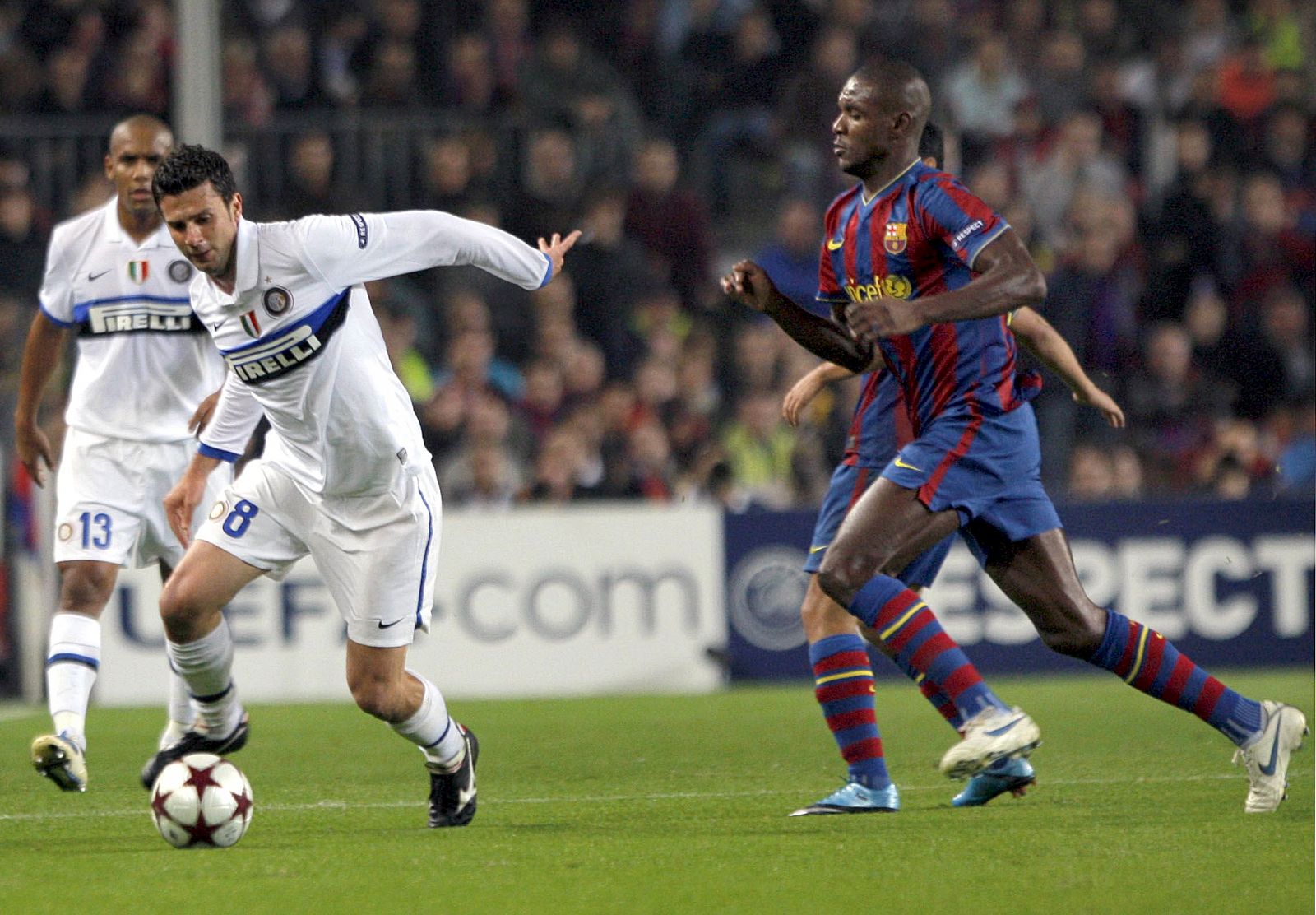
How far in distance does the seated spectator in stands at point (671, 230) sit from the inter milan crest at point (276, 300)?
26.6 feet

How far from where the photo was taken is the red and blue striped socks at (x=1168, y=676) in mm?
5535

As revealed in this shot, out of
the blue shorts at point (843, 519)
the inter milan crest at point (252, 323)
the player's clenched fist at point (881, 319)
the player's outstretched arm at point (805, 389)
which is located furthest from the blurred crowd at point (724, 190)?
the player's clenched fist at point (881, 319)

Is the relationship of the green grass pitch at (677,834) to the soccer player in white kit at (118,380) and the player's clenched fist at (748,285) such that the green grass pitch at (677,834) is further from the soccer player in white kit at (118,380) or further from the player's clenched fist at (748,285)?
the player's clenched fist at (748,285)

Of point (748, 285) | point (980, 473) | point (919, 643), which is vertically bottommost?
point (919, 643)

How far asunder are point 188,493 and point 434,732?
1.10 metres

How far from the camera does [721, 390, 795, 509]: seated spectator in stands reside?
468 inches

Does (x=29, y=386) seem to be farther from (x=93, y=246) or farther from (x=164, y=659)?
(x=164, y=659)

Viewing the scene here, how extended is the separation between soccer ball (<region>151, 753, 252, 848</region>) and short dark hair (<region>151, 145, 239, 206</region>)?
5.05ft

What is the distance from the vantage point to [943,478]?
5.48m

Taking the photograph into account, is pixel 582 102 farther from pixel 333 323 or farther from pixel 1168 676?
pixel 1168 676

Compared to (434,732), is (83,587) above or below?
above

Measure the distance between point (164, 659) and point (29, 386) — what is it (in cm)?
391


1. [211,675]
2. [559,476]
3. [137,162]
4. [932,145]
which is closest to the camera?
[932,145]

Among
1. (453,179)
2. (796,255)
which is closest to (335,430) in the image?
(796,255)
